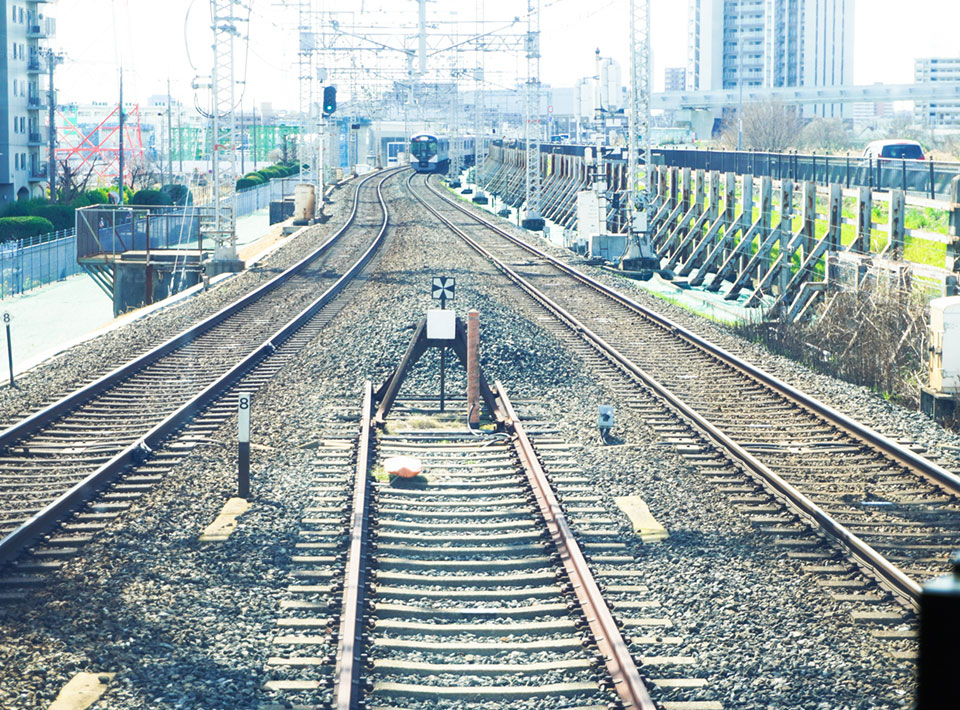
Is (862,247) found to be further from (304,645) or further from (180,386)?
(304,645)

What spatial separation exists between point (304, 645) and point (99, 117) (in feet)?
590

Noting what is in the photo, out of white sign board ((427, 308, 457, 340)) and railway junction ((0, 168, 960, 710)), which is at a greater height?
white sign board ((427, 308, 457, 340))

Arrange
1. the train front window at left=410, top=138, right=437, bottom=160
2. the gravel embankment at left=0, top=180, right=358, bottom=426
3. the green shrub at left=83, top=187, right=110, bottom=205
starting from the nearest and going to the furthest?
the gravel embankment at left=0, top=180, right=358, bottom=426
the green shrub at left=83, top=187, right=110, bottom=205
the train front window at left=410, top=138, right=437, bottom=160

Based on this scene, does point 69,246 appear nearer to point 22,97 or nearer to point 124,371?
point 124,371

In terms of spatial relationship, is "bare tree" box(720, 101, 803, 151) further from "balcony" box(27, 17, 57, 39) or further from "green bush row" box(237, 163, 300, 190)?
"balcony" box(27, 17, 57, 39)

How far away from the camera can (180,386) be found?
1467cm

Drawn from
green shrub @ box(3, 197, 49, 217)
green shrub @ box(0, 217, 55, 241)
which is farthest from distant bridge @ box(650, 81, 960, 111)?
green shrub @ box(0, 217, 55, 241)

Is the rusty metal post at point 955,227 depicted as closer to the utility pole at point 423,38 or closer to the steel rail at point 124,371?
the steel rail at point 124,371

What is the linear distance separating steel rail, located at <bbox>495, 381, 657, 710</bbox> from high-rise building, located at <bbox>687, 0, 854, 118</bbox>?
156306 mm

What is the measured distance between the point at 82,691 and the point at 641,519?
446 cm

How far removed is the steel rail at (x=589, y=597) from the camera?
230 inches

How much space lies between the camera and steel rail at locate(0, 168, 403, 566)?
27.6ft

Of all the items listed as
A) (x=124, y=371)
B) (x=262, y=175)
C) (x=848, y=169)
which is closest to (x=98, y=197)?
(x=262, y=175)

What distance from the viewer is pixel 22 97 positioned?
6750 centimetres
